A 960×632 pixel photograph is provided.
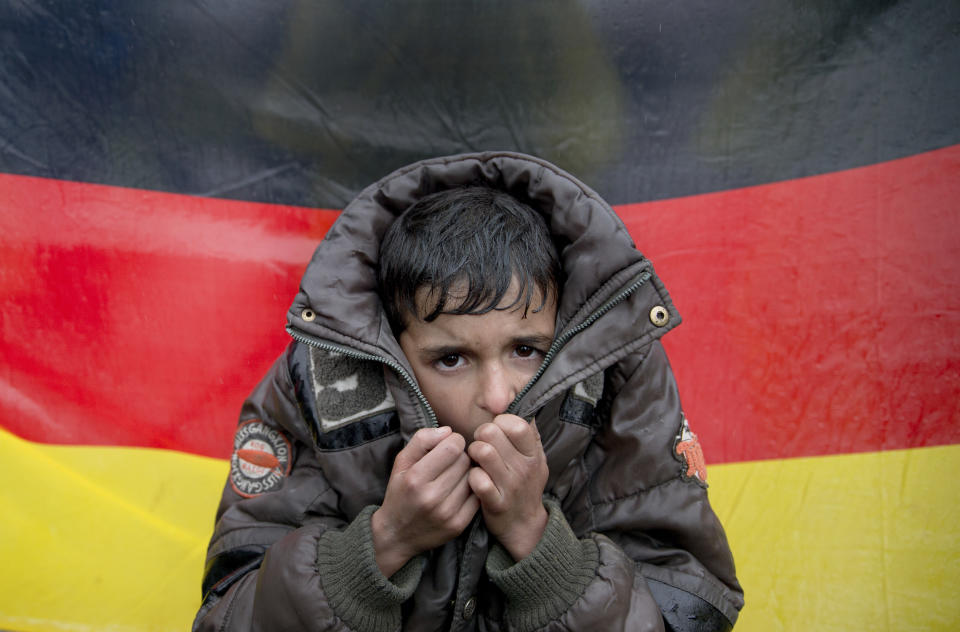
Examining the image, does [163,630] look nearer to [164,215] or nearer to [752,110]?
[164,215]

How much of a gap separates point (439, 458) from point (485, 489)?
0.31ft

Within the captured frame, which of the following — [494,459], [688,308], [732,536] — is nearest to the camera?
[494,459]

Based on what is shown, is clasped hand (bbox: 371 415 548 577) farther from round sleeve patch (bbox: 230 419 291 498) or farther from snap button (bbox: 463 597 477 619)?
round sleeve patch (bbox: 230 419 291 498)

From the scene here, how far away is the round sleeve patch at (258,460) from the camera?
148 cm

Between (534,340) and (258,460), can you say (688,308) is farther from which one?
(258,460)

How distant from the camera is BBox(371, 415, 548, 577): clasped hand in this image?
3.96 ft

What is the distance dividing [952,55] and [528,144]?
1116 millimetres

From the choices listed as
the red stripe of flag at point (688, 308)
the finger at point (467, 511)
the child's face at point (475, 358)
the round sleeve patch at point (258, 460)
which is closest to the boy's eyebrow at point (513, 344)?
the child's face at point (475, 358)

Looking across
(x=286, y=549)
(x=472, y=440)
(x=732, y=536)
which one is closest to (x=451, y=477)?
(x=472, y=440)

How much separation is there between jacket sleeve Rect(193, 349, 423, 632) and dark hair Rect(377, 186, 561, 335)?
1.09 feet

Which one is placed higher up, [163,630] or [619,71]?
[619,71]

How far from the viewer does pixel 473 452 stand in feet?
3.98

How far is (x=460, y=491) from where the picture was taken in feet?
4.06

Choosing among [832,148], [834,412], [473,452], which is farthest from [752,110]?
[473,452]
